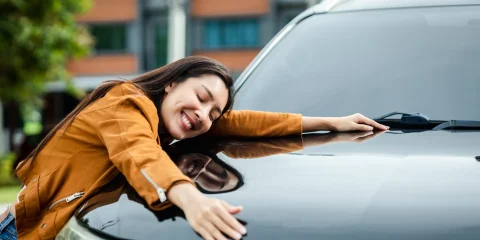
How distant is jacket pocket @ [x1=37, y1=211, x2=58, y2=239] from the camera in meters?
2.50

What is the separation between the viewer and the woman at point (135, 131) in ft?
7.59

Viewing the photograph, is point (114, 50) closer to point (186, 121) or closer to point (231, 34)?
point (231, 34)

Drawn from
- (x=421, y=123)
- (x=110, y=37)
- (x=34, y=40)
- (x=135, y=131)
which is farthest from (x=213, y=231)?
(x=110, y=37)

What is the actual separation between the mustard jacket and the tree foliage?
14.6 m

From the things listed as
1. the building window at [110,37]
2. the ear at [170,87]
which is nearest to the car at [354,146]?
the ear at [170,87]

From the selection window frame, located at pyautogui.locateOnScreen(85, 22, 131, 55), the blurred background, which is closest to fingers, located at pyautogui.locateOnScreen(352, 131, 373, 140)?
the blurred background

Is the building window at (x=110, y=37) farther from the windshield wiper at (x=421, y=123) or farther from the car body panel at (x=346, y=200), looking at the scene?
the car body panel at (x=346, y=200)

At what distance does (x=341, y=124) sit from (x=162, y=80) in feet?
2.01

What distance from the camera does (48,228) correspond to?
251 cm

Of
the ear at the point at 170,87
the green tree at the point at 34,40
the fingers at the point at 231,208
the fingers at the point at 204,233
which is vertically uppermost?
the ear at the point at 170,87

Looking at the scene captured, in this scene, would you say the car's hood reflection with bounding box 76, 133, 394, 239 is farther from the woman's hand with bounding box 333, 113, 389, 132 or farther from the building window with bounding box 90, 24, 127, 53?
the building window with bounding box 90, 24, 127, 53

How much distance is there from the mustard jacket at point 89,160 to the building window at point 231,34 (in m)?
34.1

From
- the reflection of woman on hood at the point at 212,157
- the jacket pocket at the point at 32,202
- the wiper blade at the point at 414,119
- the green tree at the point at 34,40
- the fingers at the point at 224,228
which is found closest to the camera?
the fingers at the point at 224,228

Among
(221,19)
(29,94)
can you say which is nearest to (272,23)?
(221,19)
